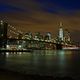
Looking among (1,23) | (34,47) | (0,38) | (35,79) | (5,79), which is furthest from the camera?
(34,47)

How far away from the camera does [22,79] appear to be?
18891mm

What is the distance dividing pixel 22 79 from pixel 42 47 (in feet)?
475

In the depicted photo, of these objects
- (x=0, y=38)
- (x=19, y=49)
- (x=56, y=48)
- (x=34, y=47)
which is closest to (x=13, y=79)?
(x=0, y=38)

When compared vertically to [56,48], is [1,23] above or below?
above

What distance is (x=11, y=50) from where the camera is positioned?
422 ft

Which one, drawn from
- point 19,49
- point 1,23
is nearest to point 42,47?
point 19,49

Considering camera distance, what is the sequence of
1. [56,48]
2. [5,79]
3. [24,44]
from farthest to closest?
[56,48] → [24,44] → [5,79]

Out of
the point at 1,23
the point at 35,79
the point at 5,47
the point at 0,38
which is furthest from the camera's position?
the point at 5,47

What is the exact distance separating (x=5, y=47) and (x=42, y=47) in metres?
36.8

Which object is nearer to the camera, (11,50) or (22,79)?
(22,79)

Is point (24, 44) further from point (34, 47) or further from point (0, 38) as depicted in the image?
point (0, 38)

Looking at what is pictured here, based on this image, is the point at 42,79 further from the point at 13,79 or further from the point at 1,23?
the point at 1,23

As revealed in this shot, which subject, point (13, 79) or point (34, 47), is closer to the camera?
point (13, 79)

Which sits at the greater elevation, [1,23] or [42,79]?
[1,23]
